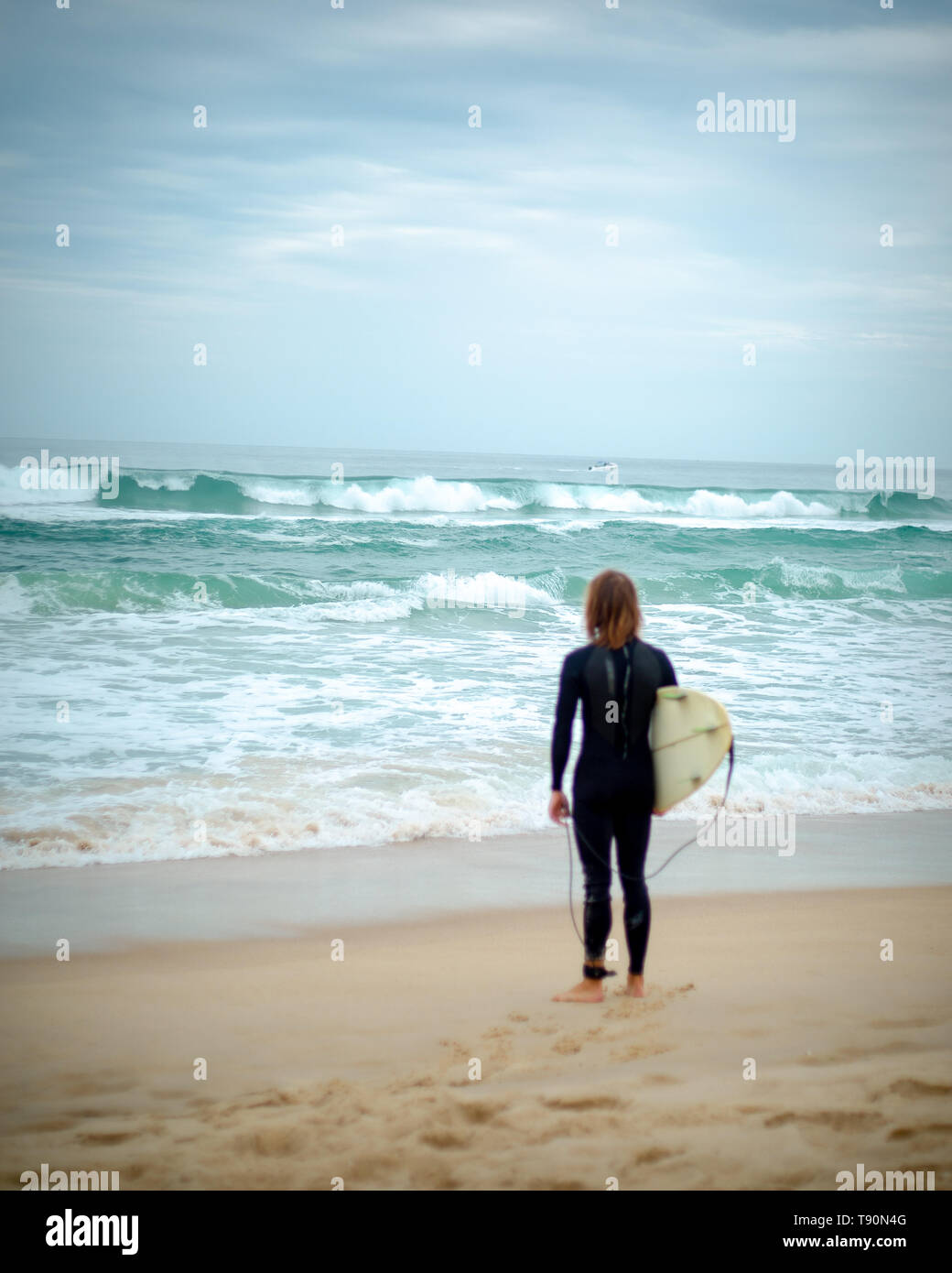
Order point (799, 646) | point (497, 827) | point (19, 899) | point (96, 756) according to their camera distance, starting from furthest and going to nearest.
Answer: point (799, 646), point (96, 756), point (497, 827), point (19, 899)

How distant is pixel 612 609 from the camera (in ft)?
11.6

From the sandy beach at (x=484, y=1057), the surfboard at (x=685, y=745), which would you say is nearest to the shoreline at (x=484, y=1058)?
the sandy beach at (x=484, y=1057)

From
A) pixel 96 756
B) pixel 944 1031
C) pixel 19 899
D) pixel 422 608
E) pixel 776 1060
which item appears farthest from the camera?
pixel 422 608

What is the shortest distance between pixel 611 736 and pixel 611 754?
0.07 m

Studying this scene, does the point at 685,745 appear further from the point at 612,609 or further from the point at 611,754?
the point at 612,609

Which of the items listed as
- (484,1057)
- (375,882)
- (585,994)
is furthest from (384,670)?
(484,1057)

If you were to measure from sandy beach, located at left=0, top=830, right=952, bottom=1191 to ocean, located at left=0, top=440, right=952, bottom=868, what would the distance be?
162cm

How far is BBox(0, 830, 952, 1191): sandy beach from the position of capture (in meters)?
2.66

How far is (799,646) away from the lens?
13016 millimetres

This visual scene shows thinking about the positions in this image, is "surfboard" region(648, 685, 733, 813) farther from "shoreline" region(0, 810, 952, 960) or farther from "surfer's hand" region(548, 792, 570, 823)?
"shoreline" region(0, 810, 952, 960)

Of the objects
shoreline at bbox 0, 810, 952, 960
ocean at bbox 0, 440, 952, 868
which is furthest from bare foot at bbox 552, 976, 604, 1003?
ocean at bbox 0, 440, 952, 868

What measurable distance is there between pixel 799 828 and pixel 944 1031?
3130mm
